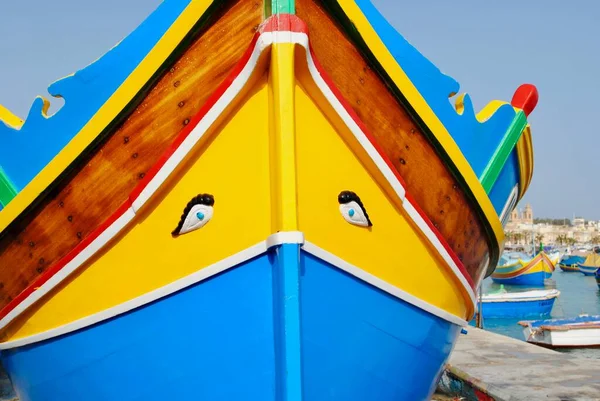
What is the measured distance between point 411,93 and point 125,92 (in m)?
1.66

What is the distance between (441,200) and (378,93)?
81 centimetres

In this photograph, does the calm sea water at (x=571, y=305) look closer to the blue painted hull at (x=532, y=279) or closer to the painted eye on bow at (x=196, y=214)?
the blue painted hull at (x=532, y=279)

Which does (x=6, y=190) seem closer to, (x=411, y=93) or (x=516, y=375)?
(x=411, y=93)

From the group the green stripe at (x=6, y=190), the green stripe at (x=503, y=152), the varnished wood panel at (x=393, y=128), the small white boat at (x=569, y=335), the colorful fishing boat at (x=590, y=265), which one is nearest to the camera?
the varnished wood panel at (x=393, y=128)

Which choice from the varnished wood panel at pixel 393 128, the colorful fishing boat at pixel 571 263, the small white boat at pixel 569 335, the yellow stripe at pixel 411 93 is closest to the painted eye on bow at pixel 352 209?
the varnished wood panel at pixel 393 128

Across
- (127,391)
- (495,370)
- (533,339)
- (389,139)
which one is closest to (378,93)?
(389,139)

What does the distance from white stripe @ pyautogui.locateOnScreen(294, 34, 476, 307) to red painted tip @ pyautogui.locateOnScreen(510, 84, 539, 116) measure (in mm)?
1509

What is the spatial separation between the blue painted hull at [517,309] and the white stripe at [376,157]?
23.7m

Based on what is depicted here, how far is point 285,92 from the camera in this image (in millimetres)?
3139

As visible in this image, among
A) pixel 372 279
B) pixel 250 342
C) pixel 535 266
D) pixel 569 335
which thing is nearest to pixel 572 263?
pixel 535 266

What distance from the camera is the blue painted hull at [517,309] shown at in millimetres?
26375

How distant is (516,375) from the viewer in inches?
303

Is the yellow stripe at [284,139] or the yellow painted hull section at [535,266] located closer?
the yellow stripe at [284,139]

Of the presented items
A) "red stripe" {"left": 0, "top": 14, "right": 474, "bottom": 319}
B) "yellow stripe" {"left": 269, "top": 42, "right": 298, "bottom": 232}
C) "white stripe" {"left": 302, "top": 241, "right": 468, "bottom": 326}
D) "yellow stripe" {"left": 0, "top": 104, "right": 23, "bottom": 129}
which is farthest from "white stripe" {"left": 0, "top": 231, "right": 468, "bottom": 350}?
"yellow stripe" {"left": 0, "top": 104, "right": 23, "bottom": 129}
